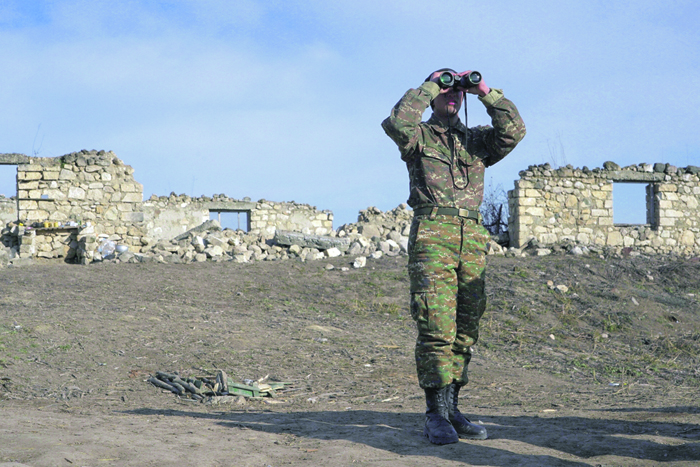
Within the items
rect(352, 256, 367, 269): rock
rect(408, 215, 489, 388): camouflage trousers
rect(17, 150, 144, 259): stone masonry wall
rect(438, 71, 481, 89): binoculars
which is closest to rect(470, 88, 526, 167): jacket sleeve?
rect(438, 71, 481, 89): binoculars

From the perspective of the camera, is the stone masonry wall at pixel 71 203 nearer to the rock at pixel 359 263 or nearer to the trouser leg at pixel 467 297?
the rock at pixel 359 263

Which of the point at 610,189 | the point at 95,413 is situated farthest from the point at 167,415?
the point at 610,189

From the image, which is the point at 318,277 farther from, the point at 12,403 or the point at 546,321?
the point at 12,403

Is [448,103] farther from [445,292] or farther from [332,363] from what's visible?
[332,363]

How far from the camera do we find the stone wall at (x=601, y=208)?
13750 millimetres

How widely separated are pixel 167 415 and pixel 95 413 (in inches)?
21.8

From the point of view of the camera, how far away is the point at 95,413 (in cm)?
440

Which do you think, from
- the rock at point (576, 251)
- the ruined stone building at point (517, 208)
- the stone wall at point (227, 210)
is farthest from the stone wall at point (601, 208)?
the stone wall at point (227, 210)

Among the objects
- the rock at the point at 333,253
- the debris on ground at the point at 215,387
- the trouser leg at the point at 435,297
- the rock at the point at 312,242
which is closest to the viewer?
the trouser leg at the point at 435,297

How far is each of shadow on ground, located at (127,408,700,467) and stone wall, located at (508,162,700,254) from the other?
395 inches

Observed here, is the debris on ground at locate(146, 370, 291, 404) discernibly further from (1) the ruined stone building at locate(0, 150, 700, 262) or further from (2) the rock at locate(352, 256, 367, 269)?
(1) the ruined stone building at locate(0, 150, 700, 262)

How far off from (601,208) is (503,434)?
11.7m

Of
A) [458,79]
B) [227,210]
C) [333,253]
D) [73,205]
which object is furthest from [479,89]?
[227,210]

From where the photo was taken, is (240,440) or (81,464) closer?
(81,464)
